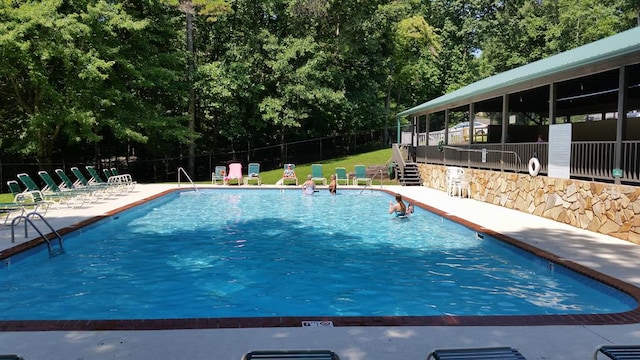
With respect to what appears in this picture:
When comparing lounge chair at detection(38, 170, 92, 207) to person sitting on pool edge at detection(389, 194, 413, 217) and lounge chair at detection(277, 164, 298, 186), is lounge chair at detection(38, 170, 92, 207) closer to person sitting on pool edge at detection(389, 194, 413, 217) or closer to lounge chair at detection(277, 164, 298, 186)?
lounge chair at detection(277, 164, 298, 186)

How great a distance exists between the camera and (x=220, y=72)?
24.0 m

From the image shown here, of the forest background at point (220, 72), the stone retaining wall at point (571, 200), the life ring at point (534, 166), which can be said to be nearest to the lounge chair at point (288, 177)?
the forest background at point (220, 72)

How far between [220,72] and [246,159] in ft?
21.3

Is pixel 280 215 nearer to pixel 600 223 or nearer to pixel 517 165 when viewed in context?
pixel 517 165

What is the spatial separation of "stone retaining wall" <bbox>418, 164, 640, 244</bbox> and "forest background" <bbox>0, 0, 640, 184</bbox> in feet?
46.5

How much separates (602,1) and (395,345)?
1826 inches

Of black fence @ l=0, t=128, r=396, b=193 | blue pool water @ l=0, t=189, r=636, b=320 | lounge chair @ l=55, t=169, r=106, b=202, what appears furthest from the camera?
black fence @ l=0, t=128, r=396, b=193

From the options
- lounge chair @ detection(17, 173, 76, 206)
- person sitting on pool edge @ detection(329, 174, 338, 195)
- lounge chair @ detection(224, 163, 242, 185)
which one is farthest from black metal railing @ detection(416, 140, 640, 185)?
lounge chair @ detection(17, 173, 76, 206)

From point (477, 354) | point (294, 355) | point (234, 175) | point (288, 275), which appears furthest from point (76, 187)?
point (477, 354)

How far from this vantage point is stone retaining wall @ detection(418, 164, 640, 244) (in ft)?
27.5

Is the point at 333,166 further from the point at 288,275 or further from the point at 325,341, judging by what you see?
the point at 325,341

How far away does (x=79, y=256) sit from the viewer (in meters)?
8.12

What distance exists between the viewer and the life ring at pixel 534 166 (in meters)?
11.4

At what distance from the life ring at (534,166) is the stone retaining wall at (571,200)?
14cm
